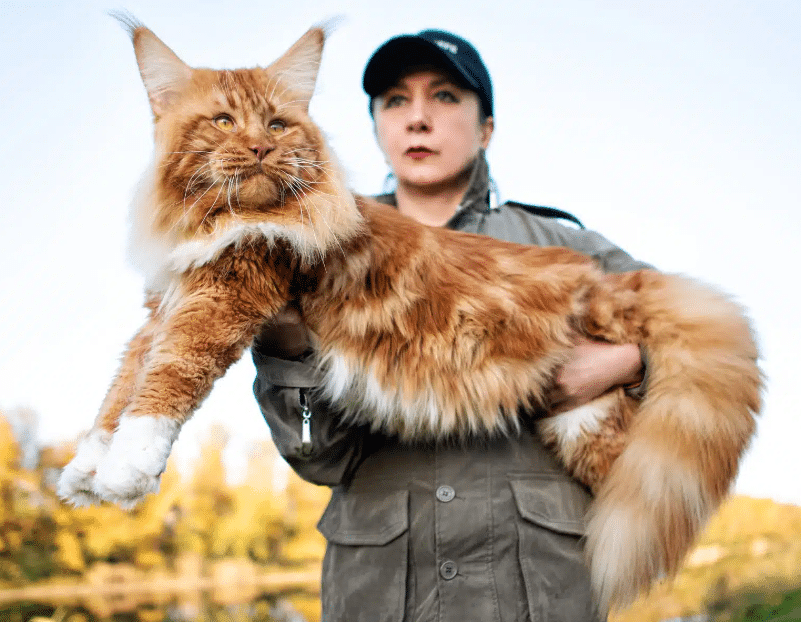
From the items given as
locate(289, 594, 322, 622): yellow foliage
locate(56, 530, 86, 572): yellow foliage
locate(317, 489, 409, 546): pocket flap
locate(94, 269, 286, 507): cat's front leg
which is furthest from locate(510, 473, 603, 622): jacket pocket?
locate(56, 530, 86, 572): yellow foliage

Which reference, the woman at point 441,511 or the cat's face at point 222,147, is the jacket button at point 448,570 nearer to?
the woman at point 441,511

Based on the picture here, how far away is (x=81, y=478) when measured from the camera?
124cm

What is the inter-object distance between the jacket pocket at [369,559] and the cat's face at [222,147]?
640mm

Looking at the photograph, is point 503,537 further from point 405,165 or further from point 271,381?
point 405,165

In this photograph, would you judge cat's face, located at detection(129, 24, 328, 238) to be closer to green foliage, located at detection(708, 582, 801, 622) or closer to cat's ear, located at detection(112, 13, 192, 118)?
cat's ear, located at detection(112, 13, 192, 118)

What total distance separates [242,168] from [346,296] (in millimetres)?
351

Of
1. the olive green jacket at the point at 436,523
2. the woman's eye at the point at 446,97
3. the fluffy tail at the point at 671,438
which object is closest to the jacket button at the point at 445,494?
the olive green jacket at the point at 436,523

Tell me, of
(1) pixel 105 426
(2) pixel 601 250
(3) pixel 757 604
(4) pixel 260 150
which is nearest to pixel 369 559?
(1) pixel 105 426

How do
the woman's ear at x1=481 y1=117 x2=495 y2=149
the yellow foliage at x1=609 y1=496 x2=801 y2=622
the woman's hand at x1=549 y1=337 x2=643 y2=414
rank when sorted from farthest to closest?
the yellow foliage at x1=609 y1=496 x2=801 y2=622, the woman's ear at x1=481 y1=117 x2=495 y2=149, the woman's hand at x1=549 y1=337 x2=643 y2=414

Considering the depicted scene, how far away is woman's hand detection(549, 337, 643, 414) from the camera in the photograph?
1.56 metres

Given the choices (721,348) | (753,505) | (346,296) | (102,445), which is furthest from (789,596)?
(102,445)

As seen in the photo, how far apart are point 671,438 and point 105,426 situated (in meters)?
1.22

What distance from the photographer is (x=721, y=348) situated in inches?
62.9

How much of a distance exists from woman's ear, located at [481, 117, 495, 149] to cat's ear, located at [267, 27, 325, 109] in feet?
2.14
